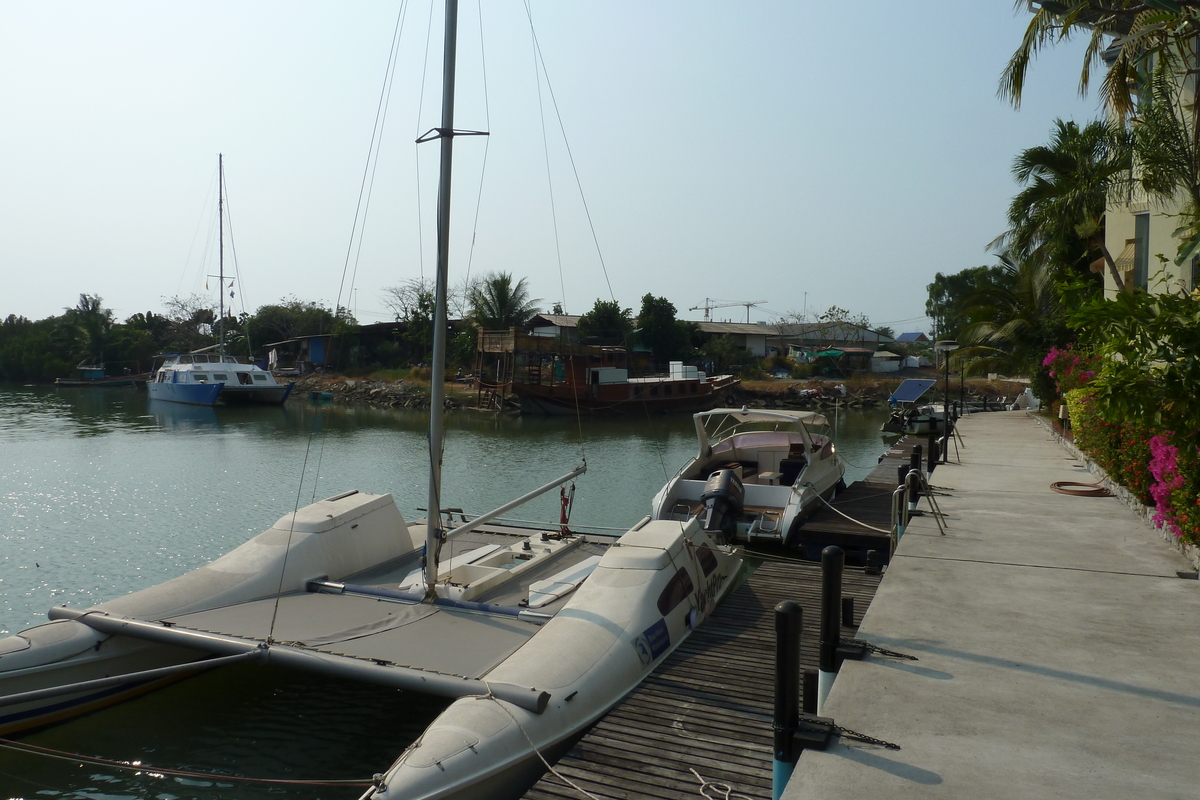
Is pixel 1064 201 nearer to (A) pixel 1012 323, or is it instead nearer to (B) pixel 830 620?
(A) pixel 1012 323

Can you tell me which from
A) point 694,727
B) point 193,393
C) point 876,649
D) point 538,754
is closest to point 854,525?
point 876,649

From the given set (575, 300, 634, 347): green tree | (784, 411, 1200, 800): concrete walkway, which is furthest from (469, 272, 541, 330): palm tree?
(784, 411, 1200, 800): concrete walkway

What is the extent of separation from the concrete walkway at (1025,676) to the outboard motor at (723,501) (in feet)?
12.0

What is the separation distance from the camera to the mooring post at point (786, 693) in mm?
4648

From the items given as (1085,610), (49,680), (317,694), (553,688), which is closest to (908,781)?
(553,688)

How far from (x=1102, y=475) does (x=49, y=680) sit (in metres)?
15.2

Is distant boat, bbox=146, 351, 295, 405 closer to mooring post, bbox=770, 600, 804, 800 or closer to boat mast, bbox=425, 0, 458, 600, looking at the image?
boat mast, bbox=425, 0, 458, 600

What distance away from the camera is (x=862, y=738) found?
15.5 ft

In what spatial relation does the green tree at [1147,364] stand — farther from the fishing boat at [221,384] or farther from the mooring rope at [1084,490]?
the fishing boat at [221,384]

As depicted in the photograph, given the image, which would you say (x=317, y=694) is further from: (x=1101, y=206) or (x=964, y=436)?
(x=1101, y=206)

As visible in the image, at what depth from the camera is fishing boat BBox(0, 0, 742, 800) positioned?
571cm

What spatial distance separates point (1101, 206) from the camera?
25719 millimetres

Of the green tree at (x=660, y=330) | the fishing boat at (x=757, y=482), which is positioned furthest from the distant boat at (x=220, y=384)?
the fishing boat at (x=757, y=482)

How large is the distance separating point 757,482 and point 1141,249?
1101 cm
